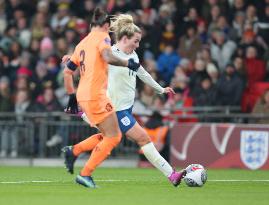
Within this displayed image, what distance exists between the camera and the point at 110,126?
1299 cm

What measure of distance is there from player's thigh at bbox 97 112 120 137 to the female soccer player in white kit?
641 mm

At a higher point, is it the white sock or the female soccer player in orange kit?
the female soccer player in orange kit

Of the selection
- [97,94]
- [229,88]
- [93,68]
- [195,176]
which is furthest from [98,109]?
[229,88]

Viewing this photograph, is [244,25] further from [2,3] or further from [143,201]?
[143,201]

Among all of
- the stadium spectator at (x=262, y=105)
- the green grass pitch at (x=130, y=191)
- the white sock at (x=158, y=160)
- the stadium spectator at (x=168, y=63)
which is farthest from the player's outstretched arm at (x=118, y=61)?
the stadium spectator at (x=168, y=63)

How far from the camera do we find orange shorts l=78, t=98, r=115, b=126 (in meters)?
13.0

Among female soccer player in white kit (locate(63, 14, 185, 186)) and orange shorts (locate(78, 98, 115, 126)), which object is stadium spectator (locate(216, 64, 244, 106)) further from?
orange shorts (locate(78, 98, 115, 126))

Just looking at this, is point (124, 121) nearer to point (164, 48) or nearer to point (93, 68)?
point (93, 68)

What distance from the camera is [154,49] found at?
24.5 m

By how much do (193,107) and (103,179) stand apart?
7.21 metres

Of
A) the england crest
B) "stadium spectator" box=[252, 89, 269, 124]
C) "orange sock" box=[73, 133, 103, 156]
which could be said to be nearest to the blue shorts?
"orange sock" box=[73, 133, 103, 156]

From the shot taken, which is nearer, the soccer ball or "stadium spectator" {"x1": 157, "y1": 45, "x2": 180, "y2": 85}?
the soccer ball

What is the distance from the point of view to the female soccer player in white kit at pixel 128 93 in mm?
13531

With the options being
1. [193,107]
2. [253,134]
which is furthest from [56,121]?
[253,134]
